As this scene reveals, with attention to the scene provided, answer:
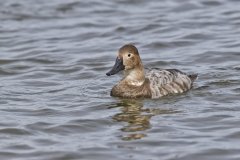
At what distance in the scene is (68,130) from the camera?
11.6 meters

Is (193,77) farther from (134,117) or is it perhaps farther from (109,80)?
(134,117)

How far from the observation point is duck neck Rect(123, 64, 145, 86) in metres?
14.0

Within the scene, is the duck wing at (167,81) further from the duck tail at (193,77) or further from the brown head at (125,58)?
the brown head at (125,58)

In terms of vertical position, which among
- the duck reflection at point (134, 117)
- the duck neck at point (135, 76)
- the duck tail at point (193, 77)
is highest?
the duck neck at point (135, 76)

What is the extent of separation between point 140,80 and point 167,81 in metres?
0.45

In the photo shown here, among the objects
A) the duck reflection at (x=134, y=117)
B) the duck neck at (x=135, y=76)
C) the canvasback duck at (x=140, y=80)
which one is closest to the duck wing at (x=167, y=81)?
the canvasback duck at (x=140, y=80)

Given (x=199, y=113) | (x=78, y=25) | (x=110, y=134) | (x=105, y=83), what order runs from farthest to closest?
(x=78, y=25) → (x=105, y=83) → (x=199, y=113) → (x=110, y=134)

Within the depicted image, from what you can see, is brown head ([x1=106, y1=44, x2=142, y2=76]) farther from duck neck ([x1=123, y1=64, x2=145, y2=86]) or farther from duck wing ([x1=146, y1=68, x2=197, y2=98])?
duck wing ([x1=146, y1=68, x2=197, y2=98])

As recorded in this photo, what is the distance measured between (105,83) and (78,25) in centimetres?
528

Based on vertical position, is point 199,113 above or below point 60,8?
below

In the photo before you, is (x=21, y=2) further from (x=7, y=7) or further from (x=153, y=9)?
(x=153, y=9)

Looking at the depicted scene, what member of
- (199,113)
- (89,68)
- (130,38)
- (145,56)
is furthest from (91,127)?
(130,38)

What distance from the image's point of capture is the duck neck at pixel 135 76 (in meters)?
14.0

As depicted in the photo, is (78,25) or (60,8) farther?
(60,8)
